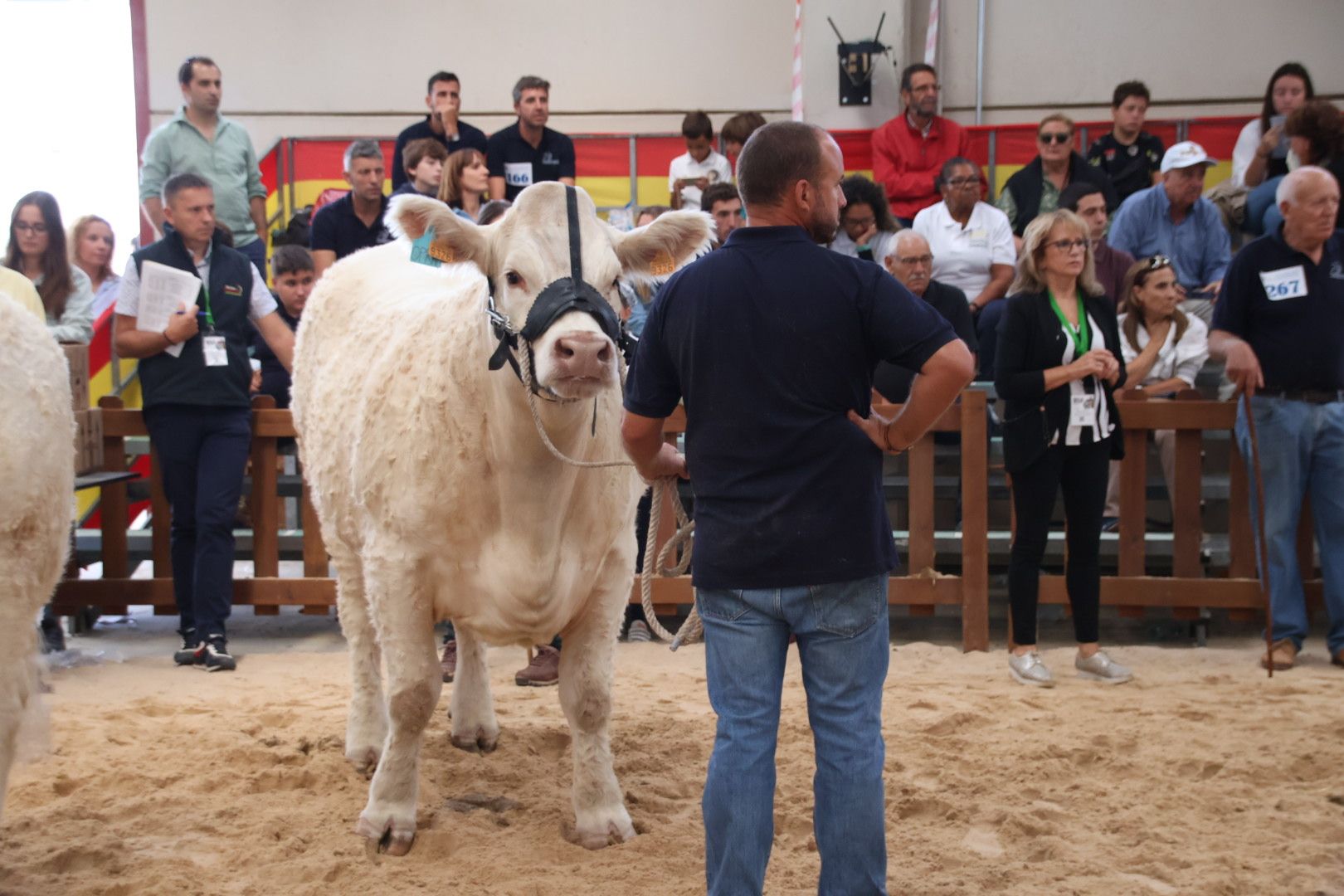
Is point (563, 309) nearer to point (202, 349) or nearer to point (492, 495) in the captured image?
point (492, 495)

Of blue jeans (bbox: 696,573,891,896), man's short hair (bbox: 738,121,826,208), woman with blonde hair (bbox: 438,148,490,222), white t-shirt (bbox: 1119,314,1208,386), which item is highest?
woman with blonde hair (bbox: 438,148,490,222)

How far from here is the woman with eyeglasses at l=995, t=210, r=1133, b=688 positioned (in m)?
5.83

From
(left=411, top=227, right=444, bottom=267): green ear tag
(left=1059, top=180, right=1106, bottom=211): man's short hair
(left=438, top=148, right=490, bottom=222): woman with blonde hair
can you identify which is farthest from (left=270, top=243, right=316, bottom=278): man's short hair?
(left=1059, top=180, right=1106, bottom=211): man's short hair

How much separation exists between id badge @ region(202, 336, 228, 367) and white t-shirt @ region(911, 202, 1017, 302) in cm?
456

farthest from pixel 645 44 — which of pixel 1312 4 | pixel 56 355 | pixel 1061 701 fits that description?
pixel 56 355

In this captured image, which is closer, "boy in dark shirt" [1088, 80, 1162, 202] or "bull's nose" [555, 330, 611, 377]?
"bull's nose" [555, 330, 611, 377]

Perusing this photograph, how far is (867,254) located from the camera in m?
8.50

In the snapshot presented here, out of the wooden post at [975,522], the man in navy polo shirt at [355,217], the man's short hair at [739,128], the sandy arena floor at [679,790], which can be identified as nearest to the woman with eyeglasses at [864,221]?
the man's short hair at [739,128]

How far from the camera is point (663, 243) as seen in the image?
4.00 meters

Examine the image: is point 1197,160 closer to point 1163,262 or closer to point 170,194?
point 1163,262

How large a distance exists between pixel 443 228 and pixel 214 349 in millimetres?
3260

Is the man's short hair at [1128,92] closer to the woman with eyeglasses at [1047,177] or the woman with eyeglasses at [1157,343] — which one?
the woman with eyeglasses at [1047,177]

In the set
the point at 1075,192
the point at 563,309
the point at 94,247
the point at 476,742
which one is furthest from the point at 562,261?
the point at 94,247

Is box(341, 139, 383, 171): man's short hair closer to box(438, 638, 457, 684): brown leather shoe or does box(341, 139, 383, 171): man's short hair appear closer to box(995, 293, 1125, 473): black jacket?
box(438, 638, 457, 684): brown leather shoe
